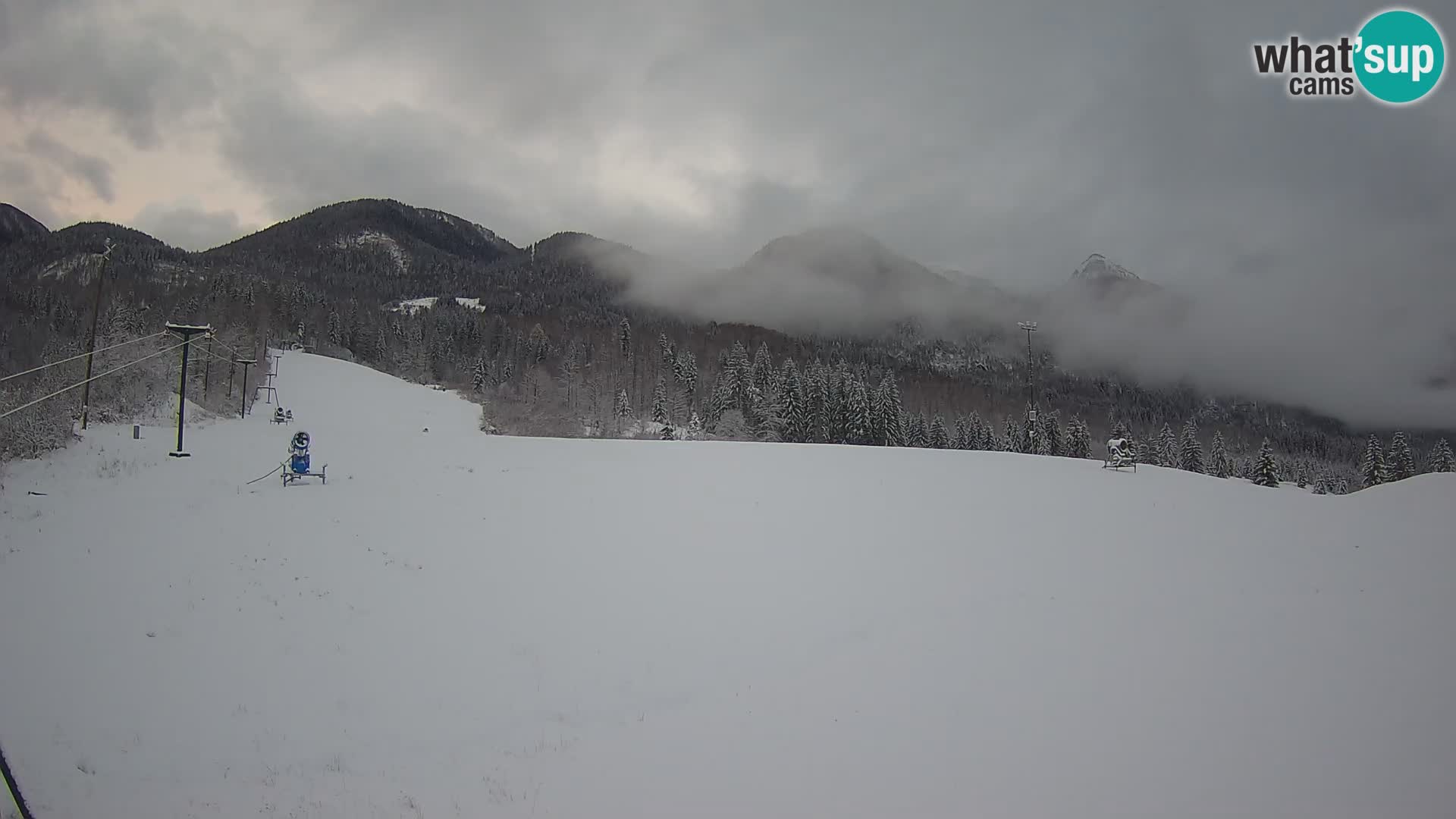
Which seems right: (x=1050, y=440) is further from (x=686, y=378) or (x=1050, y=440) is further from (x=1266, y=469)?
(x=686, y=378)

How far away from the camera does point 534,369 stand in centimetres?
10719

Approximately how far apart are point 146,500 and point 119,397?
1846 cm

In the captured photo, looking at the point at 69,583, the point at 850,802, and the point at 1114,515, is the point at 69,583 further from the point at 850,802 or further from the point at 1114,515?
the point at 1114,515

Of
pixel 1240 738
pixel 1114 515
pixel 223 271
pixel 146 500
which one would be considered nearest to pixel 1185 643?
pixel 1240 738

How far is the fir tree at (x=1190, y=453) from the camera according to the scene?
73125 millimetres

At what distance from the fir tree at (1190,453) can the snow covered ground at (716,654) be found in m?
66.2

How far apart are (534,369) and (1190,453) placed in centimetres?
9881

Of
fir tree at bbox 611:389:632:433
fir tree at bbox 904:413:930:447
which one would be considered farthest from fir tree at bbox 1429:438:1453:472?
fir tree at bbox 611:389:632:433

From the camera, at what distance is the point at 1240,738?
6953mm

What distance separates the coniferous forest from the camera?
124 ft

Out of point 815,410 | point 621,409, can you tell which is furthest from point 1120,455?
point 621,409

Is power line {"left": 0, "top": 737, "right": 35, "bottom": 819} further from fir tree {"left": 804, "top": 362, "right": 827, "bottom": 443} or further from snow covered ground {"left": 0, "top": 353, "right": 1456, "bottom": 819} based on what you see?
fir tree {"left": 804, "top": 362, "right": 827, "bottom": 443}

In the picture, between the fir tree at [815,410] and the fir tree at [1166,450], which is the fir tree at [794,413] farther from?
the fir tree at [1166,450]

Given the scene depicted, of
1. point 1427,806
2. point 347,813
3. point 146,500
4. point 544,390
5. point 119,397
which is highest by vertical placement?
point 544,390
